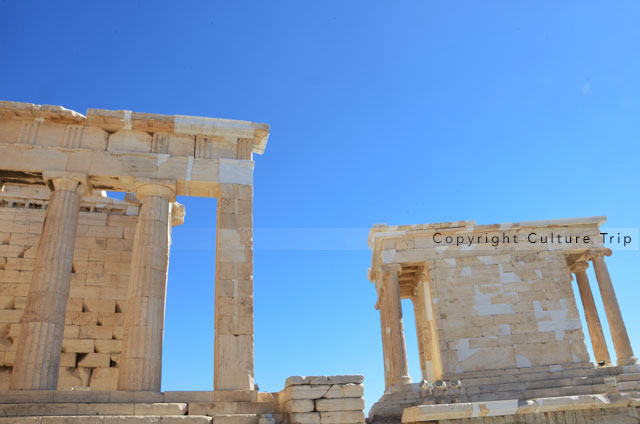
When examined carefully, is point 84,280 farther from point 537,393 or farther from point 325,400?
point 537,393

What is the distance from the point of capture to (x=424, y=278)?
829 inches

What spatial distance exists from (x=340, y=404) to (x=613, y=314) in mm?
14694

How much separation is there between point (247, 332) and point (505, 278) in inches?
455

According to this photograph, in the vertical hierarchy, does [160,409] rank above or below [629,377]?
below

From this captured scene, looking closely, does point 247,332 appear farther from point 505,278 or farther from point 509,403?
point 505,278

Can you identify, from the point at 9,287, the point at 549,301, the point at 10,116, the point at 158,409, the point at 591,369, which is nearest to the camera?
the point at 158,409

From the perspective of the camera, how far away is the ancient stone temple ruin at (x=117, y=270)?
1021cm

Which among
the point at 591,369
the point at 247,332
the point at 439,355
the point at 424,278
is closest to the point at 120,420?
the point at 247,332

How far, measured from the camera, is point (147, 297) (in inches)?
479

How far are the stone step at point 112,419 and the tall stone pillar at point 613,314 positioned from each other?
15368 millimetres

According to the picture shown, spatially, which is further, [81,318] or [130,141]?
[81,318]

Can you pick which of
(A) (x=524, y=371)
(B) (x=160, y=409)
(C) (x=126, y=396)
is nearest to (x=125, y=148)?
(C) (x=126, y=396)

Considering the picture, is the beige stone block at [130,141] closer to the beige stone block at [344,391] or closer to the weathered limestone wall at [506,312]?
the beige stone block at [344,391]

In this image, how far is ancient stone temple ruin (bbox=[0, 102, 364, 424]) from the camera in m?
10.2
